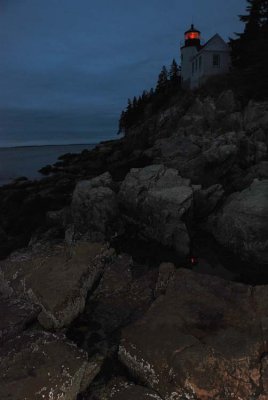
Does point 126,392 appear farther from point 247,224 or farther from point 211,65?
point 211,65

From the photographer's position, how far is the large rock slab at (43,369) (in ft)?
23.1

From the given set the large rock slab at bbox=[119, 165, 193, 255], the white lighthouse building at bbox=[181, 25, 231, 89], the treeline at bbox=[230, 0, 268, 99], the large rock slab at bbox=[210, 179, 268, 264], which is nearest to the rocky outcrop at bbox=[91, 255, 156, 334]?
the large rock slab at bbox=[119, 165, 193, 255]

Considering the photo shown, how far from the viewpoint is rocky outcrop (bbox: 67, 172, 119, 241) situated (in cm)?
2131

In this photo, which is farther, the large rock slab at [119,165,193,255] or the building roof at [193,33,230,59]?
the building roof at [193,33,230,59]

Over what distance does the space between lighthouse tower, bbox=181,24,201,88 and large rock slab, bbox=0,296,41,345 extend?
49.7 meters

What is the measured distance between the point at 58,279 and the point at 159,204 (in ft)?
33.5

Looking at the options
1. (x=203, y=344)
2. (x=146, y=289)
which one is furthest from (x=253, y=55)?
(x=203, y=344)

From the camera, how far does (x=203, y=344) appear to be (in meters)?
8.16

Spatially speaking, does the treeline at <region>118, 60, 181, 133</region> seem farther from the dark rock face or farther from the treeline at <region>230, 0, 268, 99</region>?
the dark rock face

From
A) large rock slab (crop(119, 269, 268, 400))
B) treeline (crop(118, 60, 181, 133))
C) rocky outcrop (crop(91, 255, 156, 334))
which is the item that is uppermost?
treeline (crop(118, 60, 181, 133))

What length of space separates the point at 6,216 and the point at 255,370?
904 inches

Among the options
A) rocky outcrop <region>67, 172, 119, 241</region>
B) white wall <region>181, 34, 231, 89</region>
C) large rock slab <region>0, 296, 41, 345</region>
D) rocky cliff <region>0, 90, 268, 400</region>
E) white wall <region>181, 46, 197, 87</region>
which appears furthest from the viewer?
white wall <region>181, 46, 197, 87</region>

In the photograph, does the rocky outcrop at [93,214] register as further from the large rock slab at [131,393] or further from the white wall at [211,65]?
the white wall at [211,65]

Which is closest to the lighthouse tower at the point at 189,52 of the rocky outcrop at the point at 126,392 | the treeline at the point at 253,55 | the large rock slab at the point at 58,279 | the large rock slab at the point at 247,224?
the treeline at the point at 253,55
